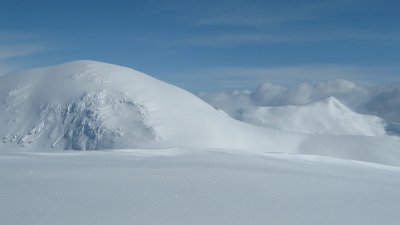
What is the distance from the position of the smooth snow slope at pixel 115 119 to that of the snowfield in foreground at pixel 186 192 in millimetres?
30654

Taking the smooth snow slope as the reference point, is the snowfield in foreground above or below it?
below

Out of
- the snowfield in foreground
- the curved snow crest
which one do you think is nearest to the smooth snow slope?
the curved snow crest

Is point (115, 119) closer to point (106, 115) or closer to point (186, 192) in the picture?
point (106, 115)

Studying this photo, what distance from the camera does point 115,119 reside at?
46.4m

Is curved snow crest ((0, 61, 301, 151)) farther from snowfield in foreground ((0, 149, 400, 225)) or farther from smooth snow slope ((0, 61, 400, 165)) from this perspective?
snowfield in foreground ((0, 149, 400, 225))

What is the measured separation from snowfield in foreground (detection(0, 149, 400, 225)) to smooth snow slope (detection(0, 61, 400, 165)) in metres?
30.7

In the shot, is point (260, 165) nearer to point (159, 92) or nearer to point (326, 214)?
point (326, 214)

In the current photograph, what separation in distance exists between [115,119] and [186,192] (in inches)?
1543

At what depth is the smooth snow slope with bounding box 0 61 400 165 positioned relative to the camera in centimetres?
4388

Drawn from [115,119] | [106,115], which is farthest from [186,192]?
[106,115]

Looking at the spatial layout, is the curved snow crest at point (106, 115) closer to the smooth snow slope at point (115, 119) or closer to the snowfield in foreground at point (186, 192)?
the smooth snow slope at point (115, 119)

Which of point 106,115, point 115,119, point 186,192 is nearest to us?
point 186,192

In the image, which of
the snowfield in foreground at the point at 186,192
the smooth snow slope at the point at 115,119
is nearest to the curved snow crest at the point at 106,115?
the smooth snow slope at the point at 115,119

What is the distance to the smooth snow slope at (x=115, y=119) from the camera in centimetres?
4388
